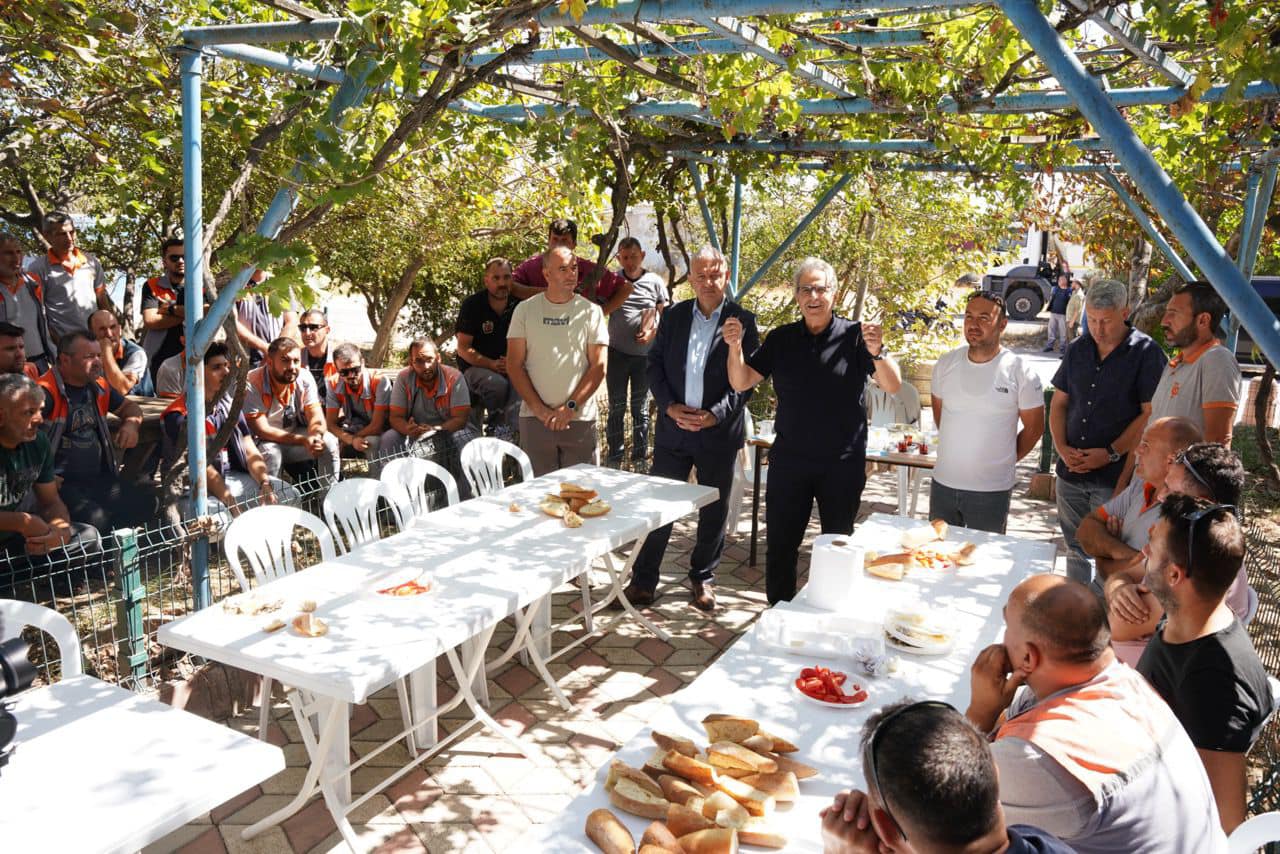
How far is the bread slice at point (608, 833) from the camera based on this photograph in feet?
6.32

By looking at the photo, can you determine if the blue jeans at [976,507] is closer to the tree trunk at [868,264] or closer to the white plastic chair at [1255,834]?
the white plastic chair at [1255,834]

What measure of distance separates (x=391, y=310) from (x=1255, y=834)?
473 inches

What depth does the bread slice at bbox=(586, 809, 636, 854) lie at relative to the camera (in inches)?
75.9

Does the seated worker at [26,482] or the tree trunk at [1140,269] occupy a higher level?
the tree trunk at [1140,269]

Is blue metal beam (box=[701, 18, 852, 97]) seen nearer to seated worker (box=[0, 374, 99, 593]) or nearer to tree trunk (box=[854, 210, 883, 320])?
seated worker (box=[0, 374, 99, 593])

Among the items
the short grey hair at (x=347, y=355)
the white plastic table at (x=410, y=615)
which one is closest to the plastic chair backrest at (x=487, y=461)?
the white plastic table at (x=410, y=615)

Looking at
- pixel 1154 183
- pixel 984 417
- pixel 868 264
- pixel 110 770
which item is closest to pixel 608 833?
pixel 110 770

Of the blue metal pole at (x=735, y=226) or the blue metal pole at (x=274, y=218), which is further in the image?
the blue metal pole at (x=735, y=226)

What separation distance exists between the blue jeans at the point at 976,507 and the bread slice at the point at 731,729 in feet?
8.65

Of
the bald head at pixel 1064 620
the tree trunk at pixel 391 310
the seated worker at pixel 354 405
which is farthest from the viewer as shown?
the tree trunk at pixel 391 310

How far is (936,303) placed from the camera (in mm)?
11836

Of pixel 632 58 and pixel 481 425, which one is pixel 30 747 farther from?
pixel 481 425

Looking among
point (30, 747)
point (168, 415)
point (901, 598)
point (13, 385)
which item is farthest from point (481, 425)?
point (30, 747)

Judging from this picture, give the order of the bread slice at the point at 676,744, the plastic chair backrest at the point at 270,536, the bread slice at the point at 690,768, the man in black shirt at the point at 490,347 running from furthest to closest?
the man in black shirt at the point at 490,347 → the plastic chair backrest at the point at 270,536 → the bread slice at the point at 676,744 → the bread slice at the point at 690,768
